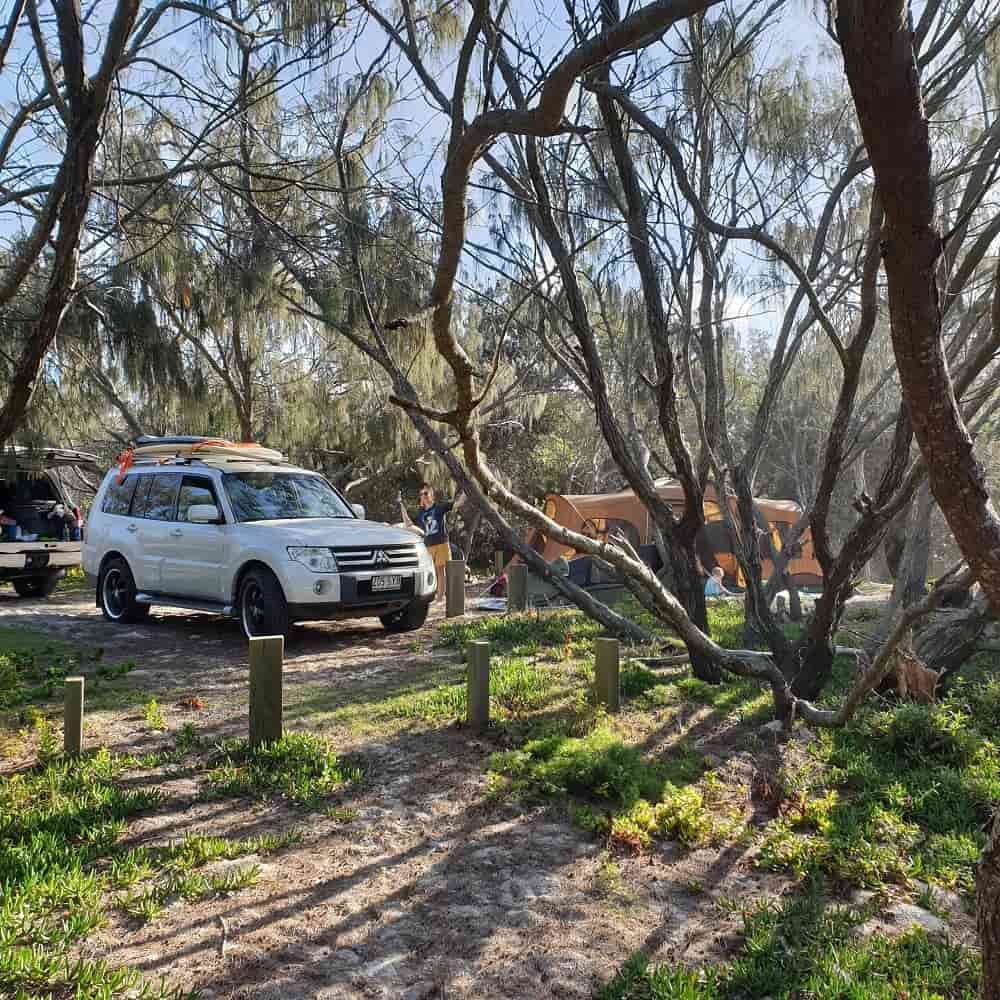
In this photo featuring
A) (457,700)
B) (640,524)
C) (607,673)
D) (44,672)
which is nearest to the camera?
(607,673)

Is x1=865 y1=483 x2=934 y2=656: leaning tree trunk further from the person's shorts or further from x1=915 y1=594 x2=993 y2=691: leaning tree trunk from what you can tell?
Result: the person's shorts

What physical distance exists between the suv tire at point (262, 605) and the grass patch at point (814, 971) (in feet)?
17.9

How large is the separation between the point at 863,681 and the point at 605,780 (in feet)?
4.72

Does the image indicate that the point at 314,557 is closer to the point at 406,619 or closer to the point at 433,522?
the point at 406,619

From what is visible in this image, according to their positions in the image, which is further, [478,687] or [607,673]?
[607,673]

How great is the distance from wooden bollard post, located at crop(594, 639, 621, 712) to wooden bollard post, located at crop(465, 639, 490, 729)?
87 centimetres

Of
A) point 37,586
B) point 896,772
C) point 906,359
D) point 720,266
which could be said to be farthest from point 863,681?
point 37,586

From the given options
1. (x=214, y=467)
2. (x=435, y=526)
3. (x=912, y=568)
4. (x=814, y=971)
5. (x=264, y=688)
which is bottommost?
(x=814, y=971)

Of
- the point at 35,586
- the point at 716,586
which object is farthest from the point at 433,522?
the point at 35,586

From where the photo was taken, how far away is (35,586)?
12.9m

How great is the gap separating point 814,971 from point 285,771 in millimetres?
2851

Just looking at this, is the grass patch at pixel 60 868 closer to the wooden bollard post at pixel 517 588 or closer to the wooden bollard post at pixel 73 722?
the wooden bollard post at pixel 73 722

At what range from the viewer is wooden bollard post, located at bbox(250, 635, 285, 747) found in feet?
16.4

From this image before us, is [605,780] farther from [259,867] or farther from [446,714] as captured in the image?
[259,867]
